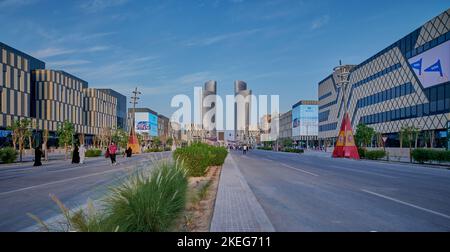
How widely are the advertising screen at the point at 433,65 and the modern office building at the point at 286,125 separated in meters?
90.2

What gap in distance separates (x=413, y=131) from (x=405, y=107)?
1836 cm

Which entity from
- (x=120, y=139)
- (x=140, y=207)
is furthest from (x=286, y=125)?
(x=140, y=207)

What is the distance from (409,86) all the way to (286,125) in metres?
101

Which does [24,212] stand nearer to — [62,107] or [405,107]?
[405,107]

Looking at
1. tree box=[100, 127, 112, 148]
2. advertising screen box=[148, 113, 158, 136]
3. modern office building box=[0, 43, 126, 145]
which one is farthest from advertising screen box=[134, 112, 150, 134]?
tree box=[100, 127, 112, 148]

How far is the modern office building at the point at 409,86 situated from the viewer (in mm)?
54500

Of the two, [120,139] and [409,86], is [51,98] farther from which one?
[409,86]

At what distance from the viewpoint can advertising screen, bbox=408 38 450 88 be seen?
53.0 metres

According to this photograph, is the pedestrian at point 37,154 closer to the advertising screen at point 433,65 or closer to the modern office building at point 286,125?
the advertising screen at point 433,65

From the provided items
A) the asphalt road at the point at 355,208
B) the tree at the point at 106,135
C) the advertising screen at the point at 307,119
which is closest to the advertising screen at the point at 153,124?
the advertising screen at the point at 307,119

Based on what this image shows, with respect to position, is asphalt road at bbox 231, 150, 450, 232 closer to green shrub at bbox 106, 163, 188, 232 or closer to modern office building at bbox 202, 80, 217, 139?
green shrub at bbox 106, 163, 188, 232

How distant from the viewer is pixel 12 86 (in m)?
67.1
